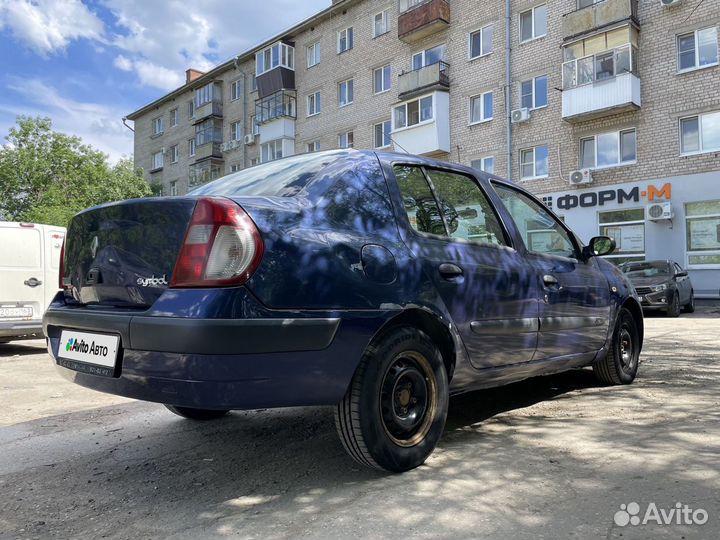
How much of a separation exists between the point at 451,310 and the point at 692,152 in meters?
18.9

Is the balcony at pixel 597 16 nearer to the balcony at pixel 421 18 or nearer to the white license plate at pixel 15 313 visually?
the balcony at pixel 421 18

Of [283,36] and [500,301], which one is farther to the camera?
[283,36]

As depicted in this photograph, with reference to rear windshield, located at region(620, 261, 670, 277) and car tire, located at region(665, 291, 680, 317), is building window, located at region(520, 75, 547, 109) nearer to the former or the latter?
rear windshield, located at region(620, 261, 670, 277)

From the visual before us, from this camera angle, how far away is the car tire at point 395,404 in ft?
8.75

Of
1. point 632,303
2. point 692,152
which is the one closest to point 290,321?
point 632,303

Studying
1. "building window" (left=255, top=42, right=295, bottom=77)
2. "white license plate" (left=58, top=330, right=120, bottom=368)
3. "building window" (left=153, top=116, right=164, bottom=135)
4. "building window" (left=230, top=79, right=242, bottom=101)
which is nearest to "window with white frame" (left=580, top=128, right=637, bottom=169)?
"building window" (left=255, top=42, right=295, bottom=77)

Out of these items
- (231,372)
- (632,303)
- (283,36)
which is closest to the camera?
(231,372)

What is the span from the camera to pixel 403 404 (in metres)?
2.92

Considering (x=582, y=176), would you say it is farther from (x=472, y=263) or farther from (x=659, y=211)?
(x=472, y=263)

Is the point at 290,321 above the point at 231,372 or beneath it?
above

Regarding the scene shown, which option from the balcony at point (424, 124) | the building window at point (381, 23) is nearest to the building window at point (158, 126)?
the building window at point (381, 23)

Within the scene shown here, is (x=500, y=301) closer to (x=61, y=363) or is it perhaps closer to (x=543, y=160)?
(x=61, y=363)

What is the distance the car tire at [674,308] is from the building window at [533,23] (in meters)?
12.1

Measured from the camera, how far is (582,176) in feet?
66.7
